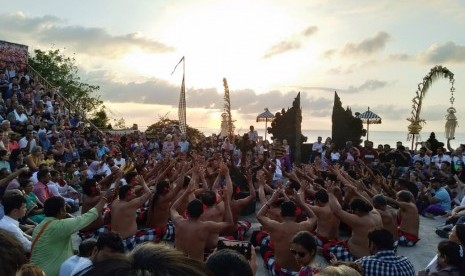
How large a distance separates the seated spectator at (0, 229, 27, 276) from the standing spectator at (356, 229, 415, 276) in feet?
12.2

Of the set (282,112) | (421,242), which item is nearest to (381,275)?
(421,242)

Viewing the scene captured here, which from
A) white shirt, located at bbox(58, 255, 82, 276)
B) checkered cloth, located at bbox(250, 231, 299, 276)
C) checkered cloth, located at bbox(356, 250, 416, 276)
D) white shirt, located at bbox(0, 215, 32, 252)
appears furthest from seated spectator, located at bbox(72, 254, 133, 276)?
checkered cloth, located at bbox(250, 231, 299, 276)

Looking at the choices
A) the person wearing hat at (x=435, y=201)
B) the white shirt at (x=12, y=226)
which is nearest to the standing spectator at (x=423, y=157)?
the person wearing hat at (x=435, y=201)

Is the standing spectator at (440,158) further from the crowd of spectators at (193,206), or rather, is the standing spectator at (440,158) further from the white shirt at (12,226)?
the white shirt at (12,226)

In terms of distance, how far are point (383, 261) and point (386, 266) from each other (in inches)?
2.4

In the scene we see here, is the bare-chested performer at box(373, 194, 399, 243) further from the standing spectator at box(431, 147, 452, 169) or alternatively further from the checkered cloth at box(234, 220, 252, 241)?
the standing spectator at box(431, 147, 452, 169)

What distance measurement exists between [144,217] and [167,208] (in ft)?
4.84

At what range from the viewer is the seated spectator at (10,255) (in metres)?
2.11

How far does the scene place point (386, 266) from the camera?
4.94 metres

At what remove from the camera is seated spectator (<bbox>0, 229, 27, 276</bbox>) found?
2105 millimetres

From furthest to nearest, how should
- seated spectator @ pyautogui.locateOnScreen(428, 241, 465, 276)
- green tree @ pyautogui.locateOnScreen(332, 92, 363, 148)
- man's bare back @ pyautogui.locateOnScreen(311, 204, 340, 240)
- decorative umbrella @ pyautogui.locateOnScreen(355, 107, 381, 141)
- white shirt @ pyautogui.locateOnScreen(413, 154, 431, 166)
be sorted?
decorative umbrella @ pyautogui.locateOnScreen(355, 107, 381, 141) → green tree @ pyautogui.locateOnScreen(332, 92, 363, 148) → white shirt @ pyautogui.locateOnScreen(413, 154, 431, 166) → man's bare back @ pyautogui.locateOnScreen(311, 204, 340, 240) → seated spectator @ pyautogui.locateOnScreen(428, 241, 465, 276)

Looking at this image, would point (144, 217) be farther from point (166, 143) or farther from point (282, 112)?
point (282, 112)

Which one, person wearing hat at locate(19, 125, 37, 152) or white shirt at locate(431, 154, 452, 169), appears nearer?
person wearing hat at locate(19, 125, 37, 152)

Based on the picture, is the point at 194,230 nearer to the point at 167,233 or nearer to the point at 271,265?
the point at 271,265
